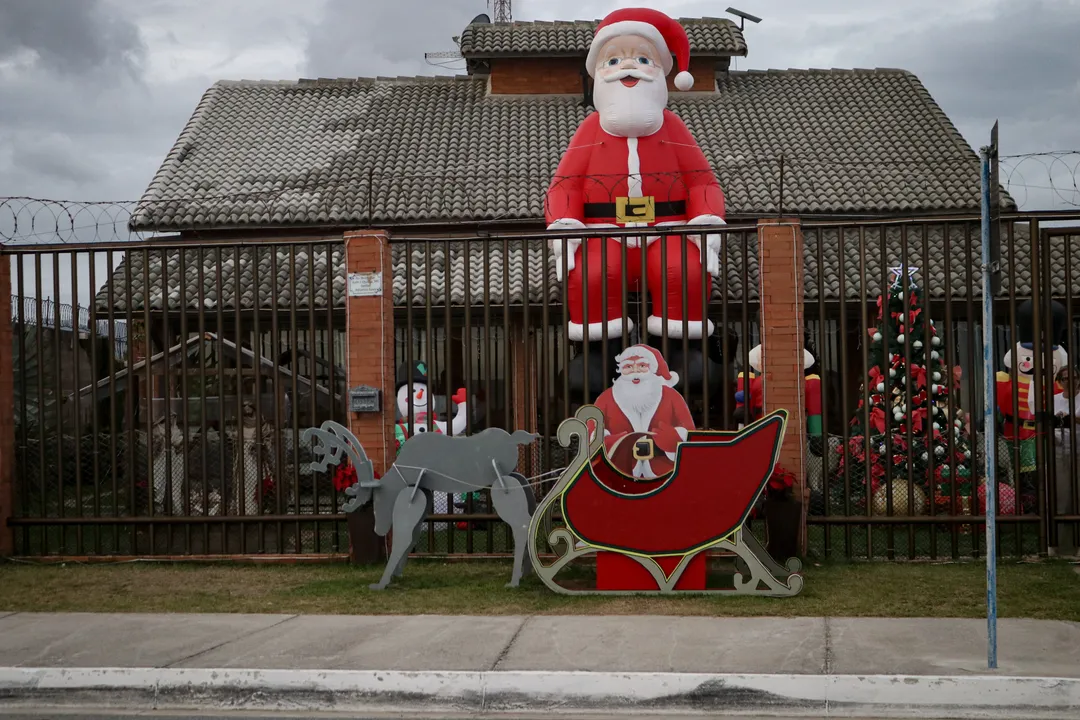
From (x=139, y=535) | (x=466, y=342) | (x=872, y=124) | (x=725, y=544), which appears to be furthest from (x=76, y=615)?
(x=872, y=124)

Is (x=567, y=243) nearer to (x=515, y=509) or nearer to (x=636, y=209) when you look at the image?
(x=636, y=209)

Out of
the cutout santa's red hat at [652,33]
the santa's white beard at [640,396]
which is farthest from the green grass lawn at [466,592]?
the cutout santa's red hat at [652,33]

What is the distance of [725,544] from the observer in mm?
8086

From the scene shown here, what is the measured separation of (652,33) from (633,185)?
1.50 m

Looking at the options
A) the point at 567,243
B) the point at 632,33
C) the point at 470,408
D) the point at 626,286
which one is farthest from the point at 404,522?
the point at 632,33

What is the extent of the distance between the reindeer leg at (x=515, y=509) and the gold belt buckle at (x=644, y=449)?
1.05 metres

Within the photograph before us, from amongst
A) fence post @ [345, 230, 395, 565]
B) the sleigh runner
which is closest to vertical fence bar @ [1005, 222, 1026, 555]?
the sleigh runner

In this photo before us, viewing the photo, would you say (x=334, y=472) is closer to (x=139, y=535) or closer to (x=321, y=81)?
(x=139, y=535)

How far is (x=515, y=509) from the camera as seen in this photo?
28.5 ft

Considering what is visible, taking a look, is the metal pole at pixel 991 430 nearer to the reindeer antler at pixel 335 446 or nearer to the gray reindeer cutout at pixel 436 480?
the gray reindeer cutout at pixel 436 480

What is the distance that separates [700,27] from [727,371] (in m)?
13.7

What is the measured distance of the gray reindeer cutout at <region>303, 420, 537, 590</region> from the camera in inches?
342

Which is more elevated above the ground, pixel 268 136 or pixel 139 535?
pixel 268 136

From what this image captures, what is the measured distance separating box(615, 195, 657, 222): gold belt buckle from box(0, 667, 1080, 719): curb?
5.54 metres
